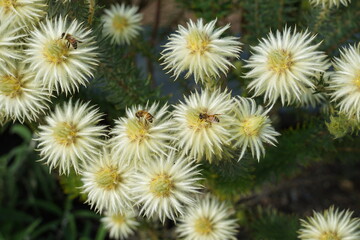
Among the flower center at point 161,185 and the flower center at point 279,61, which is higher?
the flower center at point 279,61

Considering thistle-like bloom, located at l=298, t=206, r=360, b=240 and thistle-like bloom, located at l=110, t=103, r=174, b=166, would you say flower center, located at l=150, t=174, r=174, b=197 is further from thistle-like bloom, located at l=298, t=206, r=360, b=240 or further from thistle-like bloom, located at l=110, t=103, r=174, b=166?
thistle-like bloom, located at l=298, t=206, r=360, b=240

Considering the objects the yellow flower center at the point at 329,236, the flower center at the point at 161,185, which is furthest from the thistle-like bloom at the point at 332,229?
the flower center at the point at 161,185

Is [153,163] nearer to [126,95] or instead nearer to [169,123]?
[169,123]

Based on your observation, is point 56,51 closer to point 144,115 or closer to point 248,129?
point 144,115

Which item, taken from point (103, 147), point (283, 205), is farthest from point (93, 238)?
point (103, 147)

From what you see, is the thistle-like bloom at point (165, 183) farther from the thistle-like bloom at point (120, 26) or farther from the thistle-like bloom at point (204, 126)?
the thistle-like bloom at point (120, 26)

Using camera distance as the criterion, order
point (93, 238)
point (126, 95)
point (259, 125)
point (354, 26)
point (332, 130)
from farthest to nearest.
Answer: point (93, 238), point (354, 26), point (126, 95), point (332, 130), point (259, 125)

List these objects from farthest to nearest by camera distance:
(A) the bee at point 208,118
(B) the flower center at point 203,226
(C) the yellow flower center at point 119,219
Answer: (C) the yellow flower center at point 119,219 → (B) the flower center at point 203,226 → (A) the bee at point 208,118
